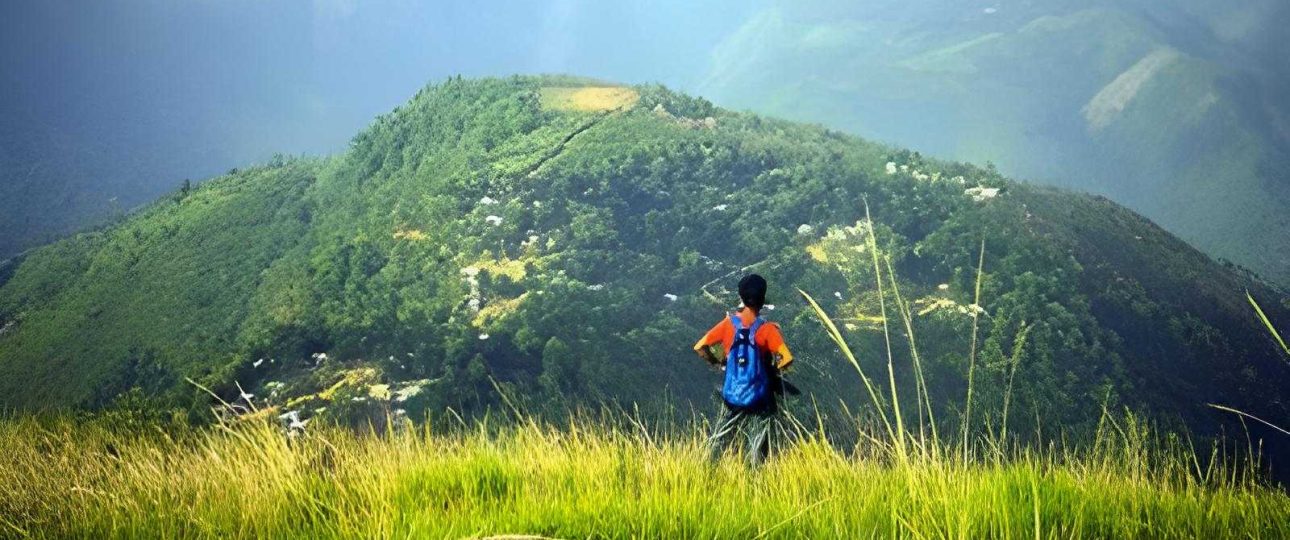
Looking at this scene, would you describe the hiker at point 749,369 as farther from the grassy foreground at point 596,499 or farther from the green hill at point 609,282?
the green hill at point 609,282

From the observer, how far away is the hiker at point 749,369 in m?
5.37

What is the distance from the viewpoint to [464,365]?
17359mm

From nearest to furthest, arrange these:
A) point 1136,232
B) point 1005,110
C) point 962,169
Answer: point 1136,232, point 962,169, point 1005,110

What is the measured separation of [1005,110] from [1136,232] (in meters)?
36.9

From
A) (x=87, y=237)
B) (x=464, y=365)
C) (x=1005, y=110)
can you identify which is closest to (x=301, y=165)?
A: (x=87, y=237)

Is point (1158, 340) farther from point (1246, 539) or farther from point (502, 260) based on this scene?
point (1246, 539)

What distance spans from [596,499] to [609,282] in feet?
51.8

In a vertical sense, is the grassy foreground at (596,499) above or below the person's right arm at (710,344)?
below

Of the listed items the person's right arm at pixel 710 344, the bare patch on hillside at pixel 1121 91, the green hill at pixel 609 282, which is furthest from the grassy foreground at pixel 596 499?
the bare patch on hillside at pixel 1121 91

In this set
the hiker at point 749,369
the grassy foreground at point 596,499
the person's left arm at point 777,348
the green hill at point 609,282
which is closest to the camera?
the grassy foreground at point 596,499

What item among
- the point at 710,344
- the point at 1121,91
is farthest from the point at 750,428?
the point at 1121,91

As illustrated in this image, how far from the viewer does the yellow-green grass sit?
84.5ft

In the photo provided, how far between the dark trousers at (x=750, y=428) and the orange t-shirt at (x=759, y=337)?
16.9 inches

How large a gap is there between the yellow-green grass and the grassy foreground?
2150 cm
